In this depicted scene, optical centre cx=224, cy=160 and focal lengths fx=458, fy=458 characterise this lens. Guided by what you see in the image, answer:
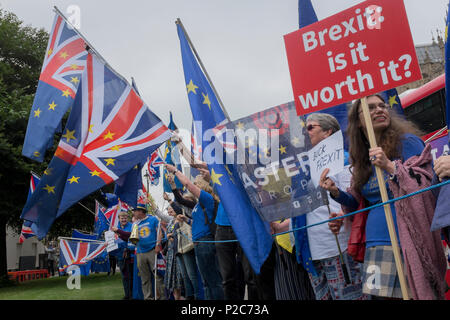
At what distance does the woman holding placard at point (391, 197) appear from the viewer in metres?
2.96

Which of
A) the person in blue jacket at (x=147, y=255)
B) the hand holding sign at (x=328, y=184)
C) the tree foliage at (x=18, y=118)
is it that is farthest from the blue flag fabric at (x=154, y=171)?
the tree foliage at (x=18, y=118)

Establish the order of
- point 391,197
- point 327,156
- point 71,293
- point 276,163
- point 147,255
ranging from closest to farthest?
point 391,197 < point 327,156 < point 276,163 < point 147,255 < point 71,293

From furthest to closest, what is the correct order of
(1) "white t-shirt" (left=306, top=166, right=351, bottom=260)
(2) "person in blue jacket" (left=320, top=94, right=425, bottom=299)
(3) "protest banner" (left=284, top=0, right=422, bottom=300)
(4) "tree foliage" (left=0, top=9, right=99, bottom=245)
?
(4) "tree foliage" (left=0, top=9, right=99, bottom=245), (1) "white t-shirt" (left=306, top=166, right=351, bottom=260), (3) "protest banner" (left=284, top=0, right=422, bottom=300), (2) "person in blue jacket" (left=320, top=94, right=425, bottom=299)

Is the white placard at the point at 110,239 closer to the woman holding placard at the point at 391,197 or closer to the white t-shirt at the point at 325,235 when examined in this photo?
the white t-shirt at the point at 325,235

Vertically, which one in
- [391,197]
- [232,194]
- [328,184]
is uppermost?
[232,194]

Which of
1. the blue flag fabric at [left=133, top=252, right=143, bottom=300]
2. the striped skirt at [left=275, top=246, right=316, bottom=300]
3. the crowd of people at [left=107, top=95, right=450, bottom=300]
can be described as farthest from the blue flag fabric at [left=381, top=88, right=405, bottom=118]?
the blue flag fabric at [left=133, top=252, right=143, bottom=300]

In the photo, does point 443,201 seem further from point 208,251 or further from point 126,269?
point 126,269

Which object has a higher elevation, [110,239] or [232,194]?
[110,239]

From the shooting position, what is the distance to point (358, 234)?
3.49 meters

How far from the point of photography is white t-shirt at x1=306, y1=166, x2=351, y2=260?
156 inches

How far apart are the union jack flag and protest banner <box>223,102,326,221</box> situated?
27.1 ft

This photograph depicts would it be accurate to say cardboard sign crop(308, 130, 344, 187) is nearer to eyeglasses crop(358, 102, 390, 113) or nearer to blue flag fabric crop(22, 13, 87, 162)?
eyeglasses crop(358, 102, 390, 113)

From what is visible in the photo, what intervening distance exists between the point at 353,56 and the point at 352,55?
13 mm

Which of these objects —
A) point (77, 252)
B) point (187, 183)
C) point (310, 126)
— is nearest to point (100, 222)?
point (77, 252)
